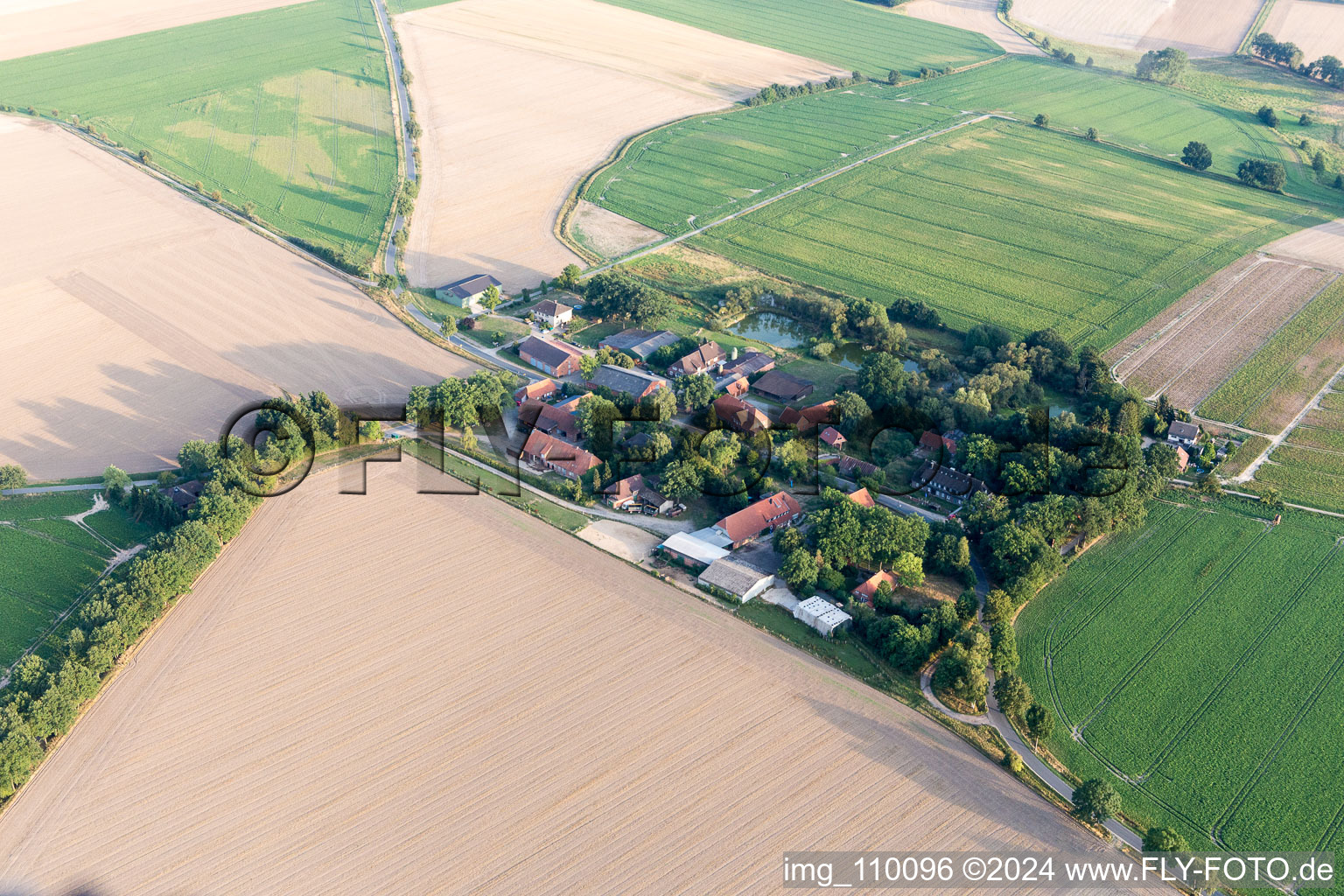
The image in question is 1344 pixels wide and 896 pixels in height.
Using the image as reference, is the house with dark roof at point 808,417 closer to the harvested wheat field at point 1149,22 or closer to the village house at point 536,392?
the village house at point 536,392

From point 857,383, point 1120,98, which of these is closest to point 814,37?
point 1120,98

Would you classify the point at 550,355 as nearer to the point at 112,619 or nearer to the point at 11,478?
the point at 11,478

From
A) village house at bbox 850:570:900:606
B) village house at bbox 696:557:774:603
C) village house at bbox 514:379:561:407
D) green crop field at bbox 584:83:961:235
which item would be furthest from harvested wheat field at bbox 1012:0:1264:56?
village house at bbox 696:557:774:603

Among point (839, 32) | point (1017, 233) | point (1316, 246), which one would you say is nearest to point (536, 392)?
point (1017, 233)

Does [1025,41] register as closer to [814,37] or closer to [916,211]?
[814,37]

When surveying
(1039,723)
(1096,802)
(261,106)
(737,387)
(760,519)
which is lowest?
(1096,802)
